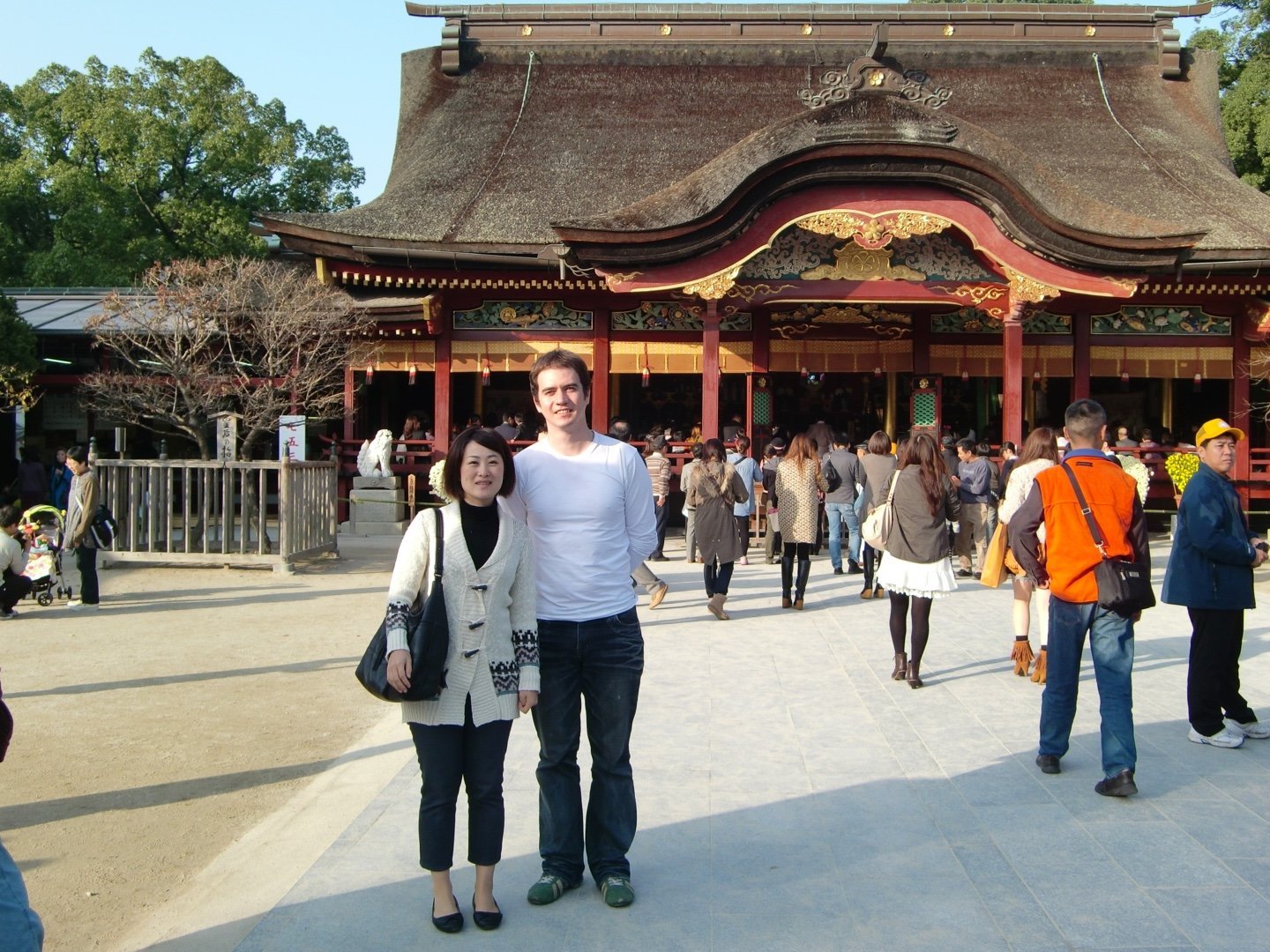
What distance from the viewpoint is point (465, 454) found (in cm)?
362

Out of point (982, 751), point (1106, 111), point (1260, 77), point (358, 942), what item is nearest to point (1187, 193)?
point (1106, 111)

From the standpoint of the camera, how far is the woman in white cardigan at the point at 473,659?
3564mm

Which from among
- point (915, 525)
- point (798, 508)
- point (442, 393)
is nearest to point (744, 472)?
point (798, 508)

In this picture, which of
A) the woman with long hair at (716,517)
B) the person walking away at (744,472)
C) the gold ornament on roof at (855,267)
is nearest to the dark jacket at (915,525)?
the woman with long hair at (716,517)

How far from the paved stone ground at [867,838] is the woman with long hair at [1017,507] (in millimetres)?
170

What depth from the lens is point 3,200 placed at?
85.7 ft

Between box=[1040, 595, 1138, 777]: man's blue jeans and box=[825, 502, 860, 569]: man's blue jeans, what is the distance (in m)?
7.05

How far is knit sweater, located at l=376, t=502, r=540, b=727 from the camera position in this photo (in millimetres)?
3561

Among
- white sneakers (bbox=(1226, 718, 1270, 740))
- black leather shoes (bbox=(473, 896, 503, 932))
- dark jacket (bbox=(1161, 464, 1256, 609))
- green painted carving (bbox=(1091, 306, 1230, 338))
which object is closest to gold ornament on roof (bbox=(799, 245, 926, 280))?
green painted carving (bbox=(1091, 306, 1230, 338))

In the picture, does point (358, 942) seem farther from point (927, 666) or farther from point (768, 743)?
point (927, 666)

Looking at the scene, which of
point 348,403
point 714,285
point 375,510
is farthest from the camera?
point 348,403

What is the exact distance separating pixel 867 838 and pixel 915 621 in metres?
2.75

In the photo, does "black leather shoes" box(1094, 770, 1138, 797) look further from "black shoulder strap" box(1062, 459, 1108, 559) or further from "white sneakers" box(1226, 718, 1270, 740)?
"white sneakers" box(1226, 718, 1270, 740)

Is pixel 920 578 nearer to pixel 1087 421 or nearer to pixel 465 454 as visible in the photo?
pixel 1087 421
